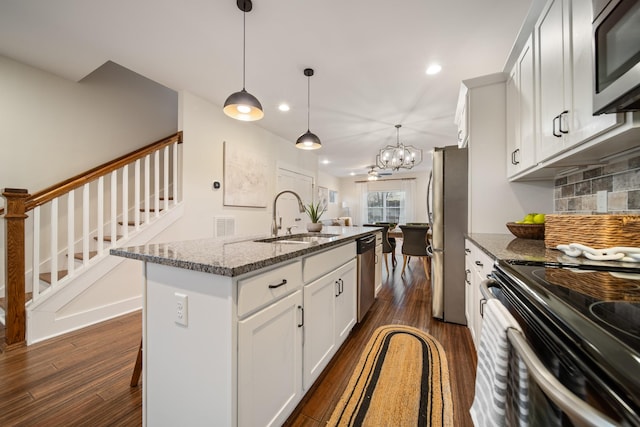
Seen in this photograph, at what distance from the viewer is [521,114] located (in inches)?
71.4

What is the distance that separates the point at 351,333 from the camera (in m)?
2.25

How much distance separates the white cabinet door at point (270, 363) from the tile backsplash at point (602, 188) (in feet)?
6.07

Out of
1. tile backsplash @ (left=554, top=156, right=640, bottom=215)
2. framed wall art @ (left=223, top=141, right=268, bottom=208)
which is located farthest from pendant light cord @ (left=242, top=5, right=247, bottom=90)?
tile backsplash @ (left=554, top=156, right=640, bottom=215)

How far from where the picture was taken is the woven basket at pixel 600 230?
1.11 metres

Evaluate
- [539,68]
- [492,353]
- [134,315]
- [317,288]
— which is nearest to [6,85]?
[134,315]

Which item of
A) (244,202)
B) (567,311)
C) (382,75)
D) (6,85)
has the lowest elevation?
(567,311)

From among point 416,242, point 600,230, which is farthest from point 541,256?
point 416,242

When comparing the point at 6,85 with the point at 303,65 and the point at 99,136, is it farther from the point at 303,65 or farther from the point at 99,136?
the point at 303,65

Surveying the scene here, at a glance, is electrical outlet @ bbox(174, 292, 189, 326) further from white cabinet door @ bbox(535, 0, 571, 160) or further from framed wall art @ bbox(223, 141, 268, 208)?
framed wall art @ bbox(223, 141, 268, 208)

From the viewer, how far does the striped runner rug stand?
1.32m

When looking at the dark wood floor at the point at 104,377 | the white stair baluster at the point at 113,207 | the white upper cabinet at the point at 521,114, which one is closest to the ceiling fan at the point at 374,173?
the white upper cabinet at the point at 521,114

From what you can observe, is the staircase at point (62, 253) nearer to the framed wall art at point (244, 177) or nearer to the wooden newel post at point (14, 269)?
the wooden newel post at point (14, 269)

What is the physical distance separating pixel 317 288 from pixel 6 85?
380 centimetres

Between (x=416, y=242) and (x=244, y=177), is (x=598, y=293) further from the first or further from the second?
(x=244, y=177)
